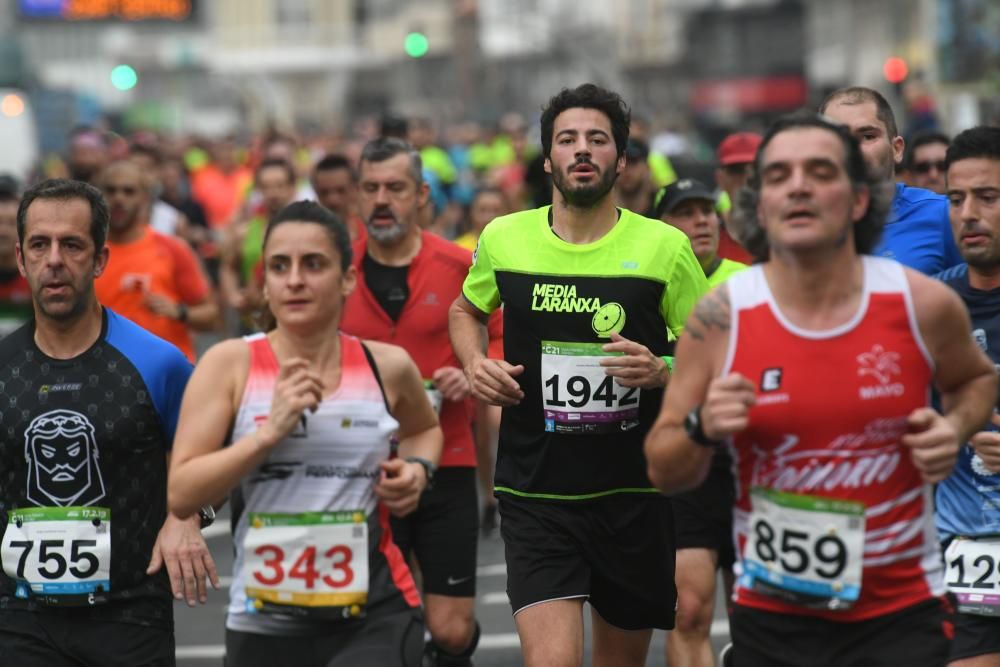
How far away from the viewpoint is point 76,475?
5617 mm

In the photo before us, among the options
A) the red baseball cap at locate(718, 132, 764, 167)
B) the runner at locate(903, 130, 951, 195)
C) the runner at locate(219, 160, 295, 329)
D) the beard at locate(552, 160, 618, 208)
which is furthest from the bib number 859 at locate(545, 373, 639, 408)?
the runner at locate(219, 160, 295, 329)

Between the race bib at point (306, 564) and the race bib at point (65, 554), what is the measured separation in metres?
0.64

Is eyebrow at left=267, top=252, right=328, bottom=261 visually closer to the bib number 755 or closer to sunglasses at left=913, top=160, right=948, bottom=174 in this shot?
the bib number 755

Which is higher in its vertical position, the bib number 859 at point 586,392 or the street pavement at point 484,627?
the bib number 859 at point 586,392

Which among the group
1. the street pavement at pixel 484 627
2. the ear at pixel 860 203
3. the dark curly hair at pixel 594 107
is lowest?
the street pavement at pixel 484 627

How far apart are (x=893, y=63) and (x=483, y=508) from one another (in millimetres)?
17158

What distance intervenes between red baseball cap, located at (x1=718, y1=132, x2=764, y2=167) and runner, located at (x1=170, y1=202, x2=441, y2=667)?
149 inches

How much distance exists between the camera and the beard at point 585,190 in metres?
6.26

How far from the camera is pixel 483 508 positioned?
11930mm

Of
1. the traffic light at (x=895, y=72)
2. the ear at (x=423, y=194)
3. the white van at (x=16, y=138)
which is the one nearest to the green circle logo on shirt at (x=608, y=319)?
the ear at (x=423, y=194)

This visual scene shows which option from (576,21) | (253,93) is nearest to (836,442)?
(576,21)

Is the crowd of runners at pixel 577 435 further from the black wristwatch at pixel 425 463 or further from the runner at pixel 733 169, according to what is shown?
the runner at pixel 733 169

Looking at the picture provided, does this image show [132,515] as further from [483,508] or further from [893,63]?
[893,63]

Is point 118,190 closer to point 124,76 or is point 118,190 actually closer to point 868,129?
point 868,129
